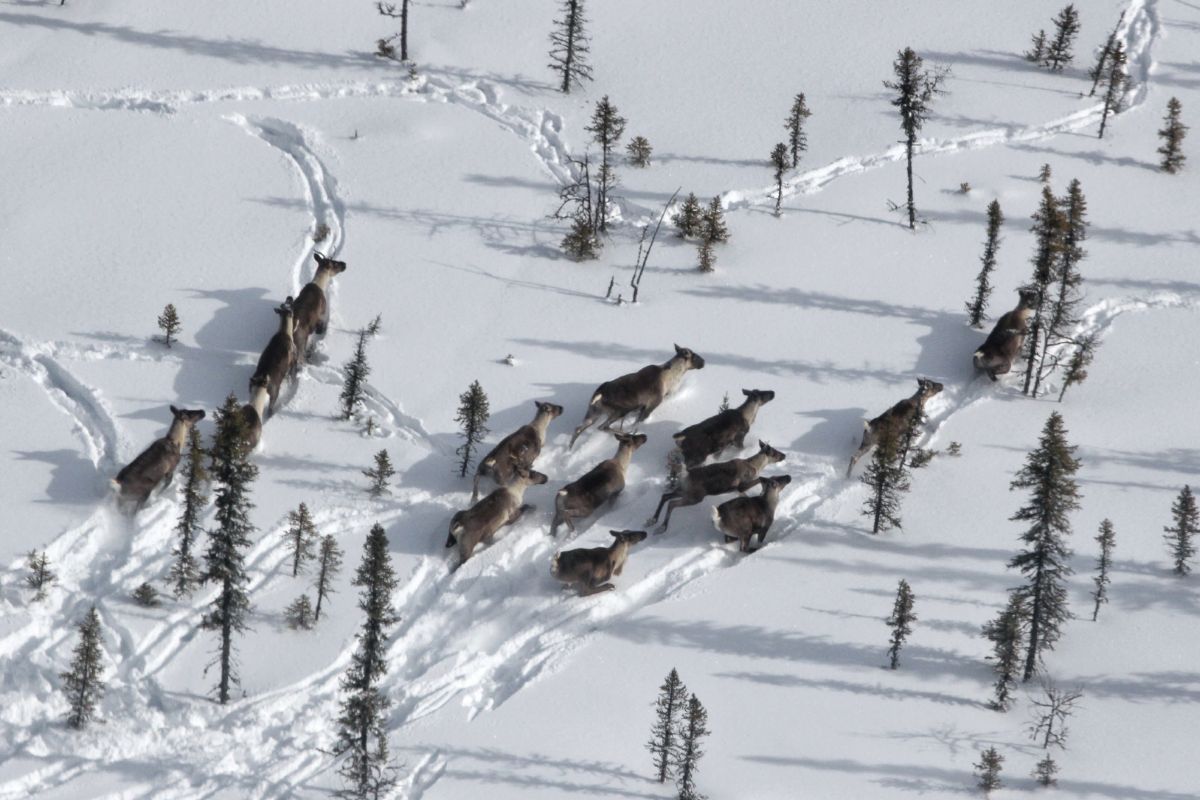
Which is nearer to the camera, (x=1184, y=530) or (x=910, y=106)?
(x=1184, y=530)

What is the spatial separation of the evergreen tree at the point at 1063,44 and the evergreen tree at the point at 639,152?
37.7 ft

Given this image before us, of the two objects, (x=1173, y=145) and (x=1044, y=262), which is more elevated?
(x=1173, y=145)

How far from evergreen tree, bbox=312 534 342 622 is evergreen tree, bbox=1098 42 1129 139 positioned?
2294cm

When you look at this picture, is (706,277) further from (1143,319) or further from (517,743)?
(517,743)

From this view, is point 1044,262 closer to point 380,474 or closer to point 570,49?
point 380,474

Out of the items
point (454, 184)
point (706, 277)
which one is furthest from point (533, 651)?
point (454, 184)

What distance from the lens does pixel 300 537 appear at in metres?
29.2

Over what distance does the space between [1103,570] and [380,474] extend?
12660 millimetres

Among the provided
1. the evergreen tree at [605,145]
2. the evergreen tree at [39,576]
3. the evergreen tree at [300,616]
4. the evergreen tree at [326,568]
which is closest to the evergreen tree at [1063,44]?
the evergreen tree at [605,145]

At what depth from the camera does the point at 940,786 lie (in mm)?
25406

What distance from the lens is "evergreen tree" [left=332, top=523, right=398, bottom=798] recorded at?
968 inches

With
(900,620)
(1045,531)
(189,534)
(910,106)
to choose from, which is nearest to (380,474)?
(189,534)

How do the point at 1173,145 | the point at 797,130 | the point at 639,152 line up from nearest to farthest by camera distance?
the point at 797,130
the point at 639,152
the point at 1173,145

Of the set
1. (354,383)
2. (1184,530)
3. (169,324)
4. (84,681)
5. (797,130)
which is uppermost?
(797,130)
